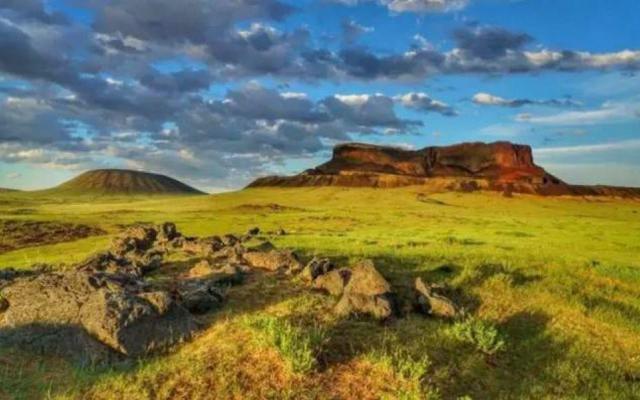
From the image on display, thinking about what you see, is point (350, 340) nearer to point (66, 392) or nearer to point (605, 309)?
point (66, 392)

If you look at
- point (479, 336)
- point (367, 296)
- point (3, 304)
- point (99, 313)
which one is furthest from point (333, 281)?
point (3, 304)

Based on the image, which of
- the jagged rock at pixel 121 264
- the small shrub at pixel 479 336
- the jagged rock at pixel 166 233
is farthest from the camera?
the jagged rock at pixel 166 233

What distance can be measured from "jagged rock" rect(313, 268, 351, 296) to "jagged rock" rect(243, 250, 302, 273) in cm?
188

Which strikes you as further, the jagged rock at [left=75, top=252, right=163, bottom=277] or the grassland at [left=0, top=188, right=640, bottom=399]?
the jagged rock at [left=75, top=252, right=163, bottom=277]

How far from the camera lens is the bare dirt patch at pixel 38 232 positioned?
7662 centimetres

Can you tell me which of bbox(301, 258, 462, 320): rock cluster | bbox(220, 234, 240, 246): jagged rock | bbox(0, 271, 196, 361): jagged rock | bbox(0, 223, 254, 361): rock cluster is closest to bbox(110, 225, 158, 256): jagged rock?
bbox(220, 234, 240, 246): jagged rock

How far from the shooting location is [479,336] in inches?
632

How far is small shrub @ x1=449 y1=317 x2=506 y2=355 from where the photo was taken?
52.4 feet

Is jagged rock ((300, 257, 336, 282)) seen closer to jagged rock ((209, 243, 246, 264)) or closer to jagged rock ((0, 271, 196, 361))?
jagged rock ((209, 243, 246, 264))

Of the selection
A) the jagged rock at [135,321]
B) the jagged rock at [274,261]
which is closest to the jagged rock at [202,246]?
the jagged rock at [274,261]

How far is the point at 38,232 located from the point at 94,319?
80.9 metres

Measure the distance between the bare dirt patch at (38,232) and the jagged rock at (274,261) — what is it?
2217 inches

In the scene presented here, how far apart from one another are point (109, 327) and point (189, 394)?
302 cm

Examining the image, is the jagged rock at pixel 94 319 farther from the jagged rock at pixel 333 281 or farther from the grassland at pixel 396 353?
the jagged rock at pixel 333 281
